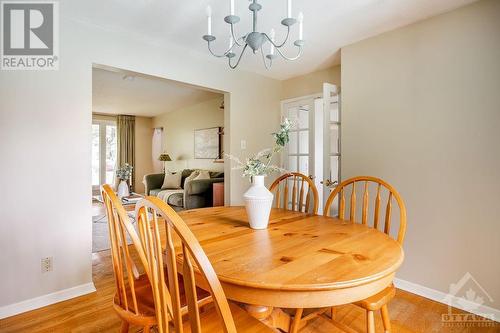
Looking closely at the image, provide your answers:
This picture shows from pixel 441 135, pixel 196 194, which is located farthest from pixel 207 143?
pixel 441 135

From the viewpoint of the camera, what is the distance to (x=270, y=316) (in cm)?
140

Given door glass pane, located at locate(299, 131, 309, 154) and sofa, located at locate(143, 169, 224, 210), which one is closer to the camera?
door glass pane, located at locate(299, 131, 309, 154)

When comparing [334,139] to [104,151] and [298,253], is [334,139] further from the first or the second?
[104,151]

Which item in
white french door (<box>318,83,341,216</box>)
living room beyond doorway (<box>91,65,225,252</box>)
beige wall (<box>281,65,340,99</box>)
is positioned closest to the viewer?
white french door (<box>318,83,341,216</box>)

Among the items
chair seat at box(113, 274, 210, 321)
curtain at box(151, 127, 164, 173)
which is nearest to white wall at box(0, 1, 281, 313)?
chair seat at box(113, 274, 210, 321)

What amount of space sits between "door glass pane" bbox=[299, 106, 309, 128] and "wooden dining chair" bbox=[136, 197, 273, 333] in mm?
2857

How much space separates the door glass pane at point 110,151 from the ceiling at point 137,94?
662 millimetres

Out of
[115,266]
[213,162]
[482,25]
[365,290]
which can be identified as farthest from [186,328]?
[213,162]

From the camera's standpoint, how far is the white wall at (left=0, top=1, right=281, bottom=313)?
1.91 m

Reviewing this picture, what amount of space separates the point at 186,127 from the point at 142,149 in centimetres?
214

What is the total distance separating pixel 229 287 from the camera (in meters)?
0.84

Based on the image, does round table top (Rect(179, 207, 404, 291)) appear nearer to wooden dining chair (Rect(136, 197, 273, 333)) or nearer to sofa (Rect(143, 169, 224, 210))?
wooden dining chair (Rect(136, 197, 273, 333))

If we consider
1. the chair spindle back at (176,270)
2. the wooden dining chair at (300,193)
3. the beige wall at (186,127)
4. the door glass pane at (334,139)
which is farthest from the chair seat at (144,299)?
the beige wall at (186,127)

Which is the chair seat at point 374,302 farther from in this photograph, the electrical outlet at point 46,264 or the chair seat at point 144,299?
the electrical outlet at point 46,264
